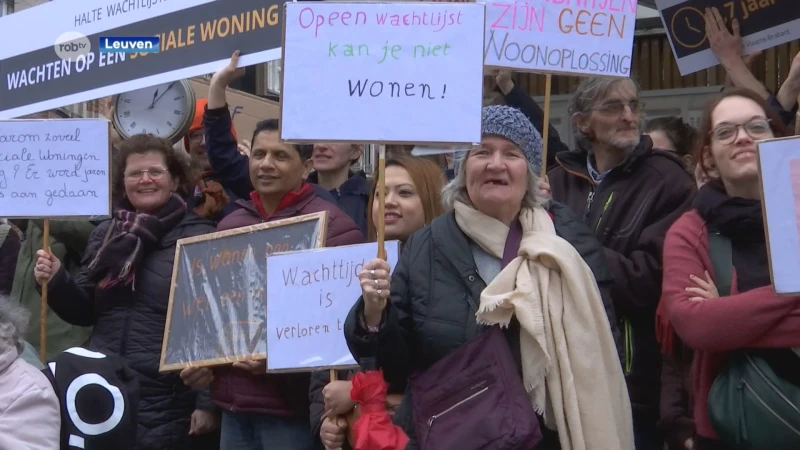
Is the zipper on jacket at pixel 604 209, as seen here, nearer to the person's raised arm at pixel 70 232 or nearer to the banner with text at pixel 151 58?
the banner with text at pixel 151 58

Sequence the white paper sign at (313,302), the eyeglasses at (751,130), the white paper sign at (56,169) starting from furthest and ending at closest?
the white paper sign at (56,169) → the white paper sign at (313,302) → the eyeglasses at (751,130)

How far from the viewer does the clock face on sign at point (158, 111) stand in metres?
6.42

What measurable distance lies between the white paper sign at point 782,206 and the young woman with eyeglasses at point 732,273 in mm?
137

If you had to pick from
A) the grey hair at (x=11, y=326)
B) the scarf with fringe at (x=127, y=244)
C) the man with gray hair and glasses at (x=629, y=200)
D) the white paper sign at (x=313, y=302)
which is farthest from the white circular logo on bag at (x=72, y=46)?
the man with gray hair and glasses at (x=629, y=200)

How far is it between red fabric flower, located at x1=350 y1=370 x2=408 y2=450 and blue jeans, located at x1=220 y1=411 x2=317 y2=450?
29.4 inches

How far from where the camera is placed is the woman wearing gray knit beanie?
11.2 ft

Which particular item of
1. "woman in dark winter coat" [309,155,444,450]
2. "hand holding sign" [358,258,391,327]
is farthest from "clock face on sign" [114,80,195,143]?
"hand holding sign" [358,258,391,327]

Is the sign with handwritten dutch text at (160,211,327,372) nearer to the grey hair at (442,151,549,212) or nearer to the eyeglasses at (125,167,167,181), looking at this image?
the eyeglasses at (125,167,167,181)

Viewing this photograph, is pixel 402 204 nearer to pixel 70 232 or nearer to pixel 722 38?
pixel 722 38

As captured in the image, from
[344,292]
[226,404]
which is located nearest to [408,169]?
[344,292]

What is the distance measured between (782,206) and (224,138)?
9.48 ft

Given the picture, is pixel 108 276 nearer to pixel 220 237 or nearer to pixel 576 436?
pixel 220 237

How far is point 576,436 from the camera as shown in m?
3.38

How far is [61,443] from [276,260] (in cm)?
110
